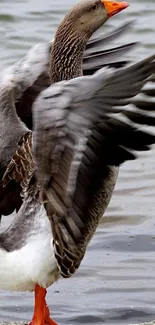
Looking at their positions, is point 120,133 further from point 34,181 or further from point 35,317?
point 35,317

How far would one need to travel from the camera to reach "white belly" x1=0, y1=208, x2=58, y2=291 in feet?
20.0

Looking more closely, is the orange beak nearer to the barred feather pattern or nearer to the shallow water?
the barred feather pattern

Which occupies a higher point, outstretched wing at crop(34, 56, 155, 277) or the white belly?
outstretched wing at crop(34, 56, 155, 277)

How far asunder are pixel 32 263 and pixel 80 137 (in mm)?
1057

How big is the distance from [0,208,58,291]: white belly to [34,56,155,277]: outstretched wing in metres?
0.23

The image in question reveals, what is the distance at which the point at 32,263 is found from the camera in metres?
6.14

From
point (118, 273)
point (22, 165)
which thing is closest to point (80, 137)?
point (22, 165)

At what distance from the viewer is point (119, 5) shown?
677 cm

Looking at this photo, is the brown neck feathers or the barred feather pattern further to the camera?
the brown neck feathers

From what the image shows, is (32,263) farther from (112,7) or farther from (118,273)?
(118,273)

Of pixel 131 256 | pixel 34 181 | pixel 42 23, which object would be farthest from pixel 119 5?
pixel 42 23

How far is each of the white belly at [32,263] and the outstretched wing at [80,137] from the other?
23 centimetres

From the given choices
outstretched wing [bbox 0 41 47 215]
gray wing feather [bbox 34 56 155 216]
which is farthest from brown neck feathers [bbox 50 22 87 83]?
gray wing feather [bbox 34 56 155 216]

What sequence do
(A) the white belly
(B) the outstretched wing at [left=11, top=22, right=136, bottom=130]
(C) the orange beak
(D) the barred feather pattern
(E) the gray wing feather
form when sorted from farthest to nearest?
(B) the outstretched wing at [left=11, top=22, right=136, bottom=130] < (C) the orange beak < (D) the barred feather pattern < (A) the white belly < (E) the gray wing feather
